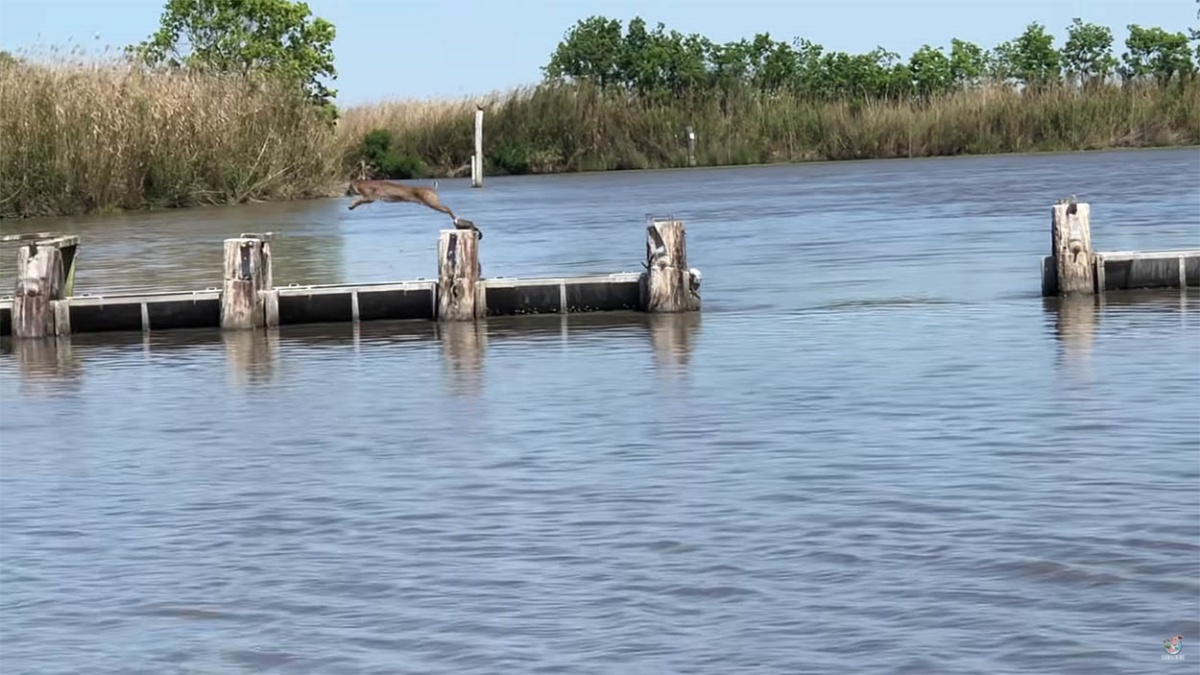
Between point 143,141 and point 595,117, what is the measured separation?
23967mm

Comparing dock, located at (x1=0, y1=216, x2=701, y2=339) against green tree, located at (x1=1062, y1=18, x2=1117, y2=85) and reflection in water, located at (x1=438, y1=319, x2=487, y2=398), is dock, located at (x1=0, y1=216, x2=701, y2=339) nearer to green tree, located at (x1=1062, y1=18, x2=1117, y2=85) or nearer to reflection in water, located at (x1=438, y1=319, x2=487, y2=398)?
reflection in water, located at (x1=438, y1=319, x2=487, y2=398)

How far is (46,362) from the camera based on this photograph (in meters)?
15.7

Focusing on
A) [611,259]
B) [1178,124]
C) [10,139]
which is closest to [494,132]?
[1178,124]

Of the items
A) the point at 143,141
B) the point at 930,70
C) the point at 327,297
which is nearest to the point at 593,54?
the point at 930,70

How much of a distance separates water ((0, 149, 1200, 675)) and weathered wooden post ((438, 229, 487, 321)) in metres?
0.24

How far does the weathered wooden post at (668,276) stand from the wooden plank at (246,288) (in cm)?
291

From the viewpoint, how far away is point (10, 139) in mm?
34406

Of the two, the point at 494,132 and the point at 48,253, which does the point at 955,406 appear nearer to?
the point at 48,253

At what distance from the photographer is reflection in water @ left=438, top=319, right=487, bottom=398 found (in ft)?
45.1

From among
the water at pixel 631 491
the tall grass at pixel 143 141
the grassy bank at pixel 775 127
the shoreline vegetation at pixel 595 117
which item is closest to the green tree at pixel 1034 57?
the shoreline vegetation at pixel 595 117

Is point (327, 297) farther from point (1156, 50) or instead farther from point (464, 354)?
point (1156, 50)

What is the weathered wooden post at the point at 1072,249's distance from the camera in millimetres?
16672

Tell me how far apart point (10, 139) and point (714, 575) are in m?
28.1

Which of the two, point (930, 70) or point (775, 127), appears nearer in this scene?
point (775, 127)
